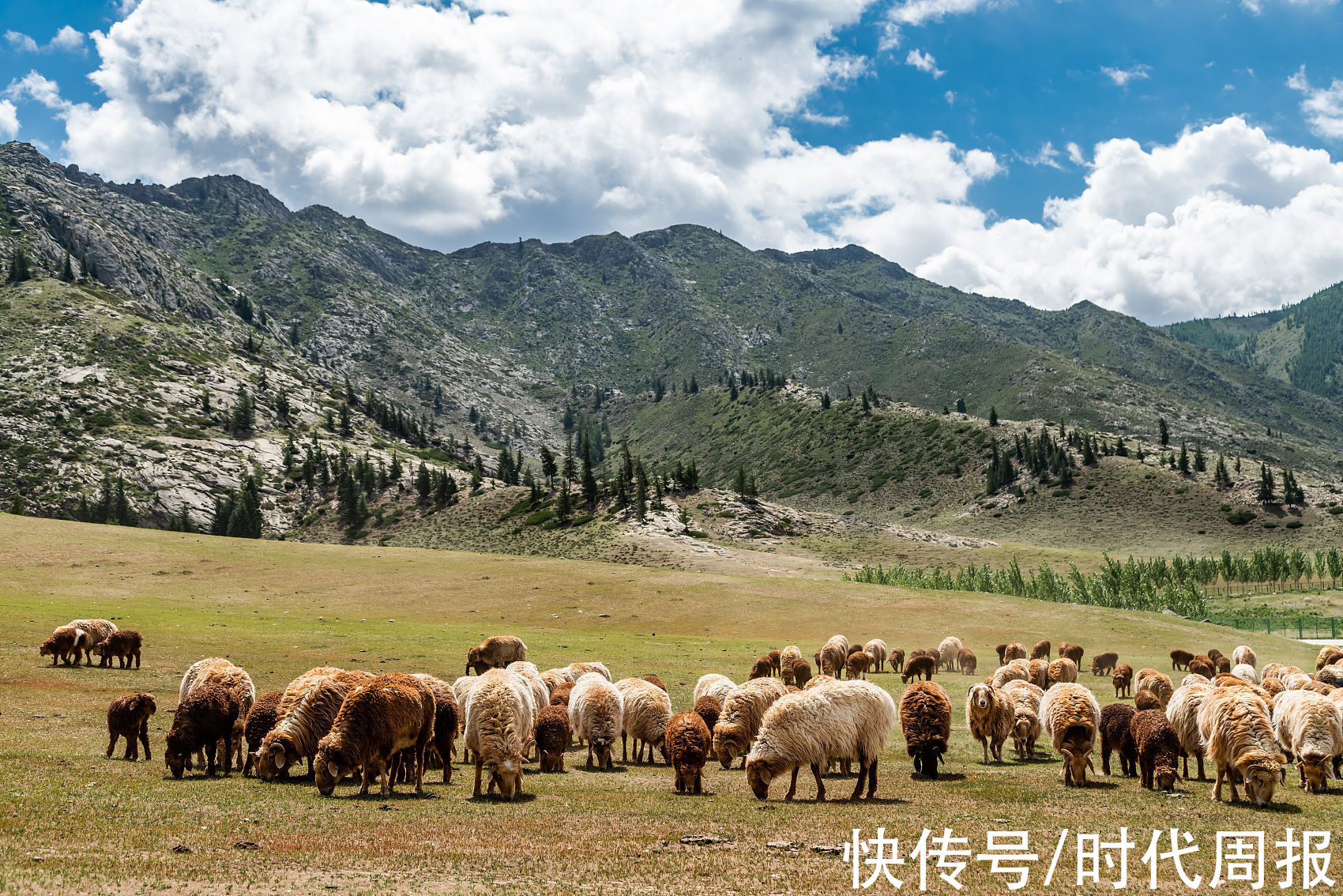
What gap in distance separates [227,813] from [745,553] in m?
105

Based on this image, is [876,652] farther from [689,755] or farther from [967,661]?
[689,755]

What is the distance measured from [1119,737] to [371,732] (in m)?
19.2

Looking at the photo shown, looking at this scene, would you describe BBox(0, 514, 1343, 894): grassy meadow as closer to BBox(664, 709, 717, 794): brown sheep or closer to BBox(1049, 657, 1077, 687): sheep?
BBox(664, 709, 717, 794): brown sheep

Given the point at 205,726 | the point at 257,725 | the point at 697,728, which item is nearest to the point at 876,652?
the point at 697,728

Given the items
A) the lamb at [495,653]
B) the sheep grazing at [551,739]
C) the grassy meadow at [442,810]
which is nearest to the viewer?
the grassy meadow at [442,810]

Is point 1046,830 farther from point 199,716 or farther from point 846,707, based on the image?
point 199,716

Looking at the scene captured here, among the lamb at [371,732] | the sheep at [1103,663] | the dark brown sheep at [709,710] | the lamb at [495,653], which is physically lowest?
the sheep at [1103,663]

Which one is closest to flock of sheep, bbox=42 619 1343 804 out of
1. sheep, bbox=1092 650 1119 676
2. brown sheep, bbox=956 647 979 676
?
brown sheep, bbox=956 647 979 676

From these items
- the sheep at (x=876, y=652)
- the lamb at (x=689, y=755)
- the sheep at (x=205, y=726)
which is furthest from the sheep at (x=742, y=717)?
the sheep at (x=876, y=652)

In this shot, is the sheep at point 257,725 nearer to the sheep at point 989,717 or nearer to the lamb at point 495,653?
the lamb at point 495,653

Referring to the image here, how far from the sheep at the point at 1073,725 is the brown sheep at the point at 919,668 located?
19.3 m

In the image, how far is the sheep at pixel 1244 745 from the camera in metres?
17.5

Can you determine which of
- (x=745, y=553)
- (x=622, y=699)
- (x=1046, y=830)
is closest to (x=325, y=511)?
(x=745, y=553)

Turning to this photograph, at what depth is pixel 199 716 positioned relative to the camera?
19.2m
